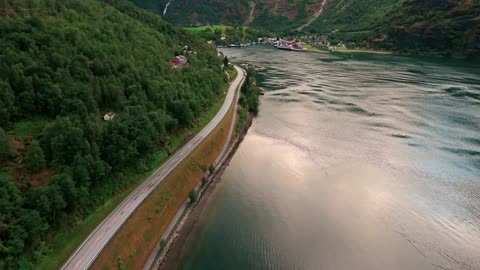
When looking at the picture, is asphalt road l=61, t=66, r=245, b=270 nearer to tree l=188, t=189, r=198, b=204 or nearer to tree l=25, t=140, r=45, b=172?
tree l=188, t=189, r=198, b=204

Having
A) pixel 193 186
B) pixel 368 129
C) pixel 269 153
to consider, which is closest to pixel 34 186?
pixel 193 186

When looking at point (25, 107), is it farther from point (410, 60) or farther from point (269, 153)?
point (410, 60)

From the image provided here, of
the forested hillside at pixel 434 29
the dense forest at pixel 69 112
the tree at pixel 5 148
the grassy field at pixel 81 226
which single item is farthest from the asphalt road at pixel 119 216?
the forested hillside at pixel 434 29

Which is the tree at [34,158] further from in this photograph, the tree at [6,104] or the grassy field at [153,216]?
the grassy field at [153,216]

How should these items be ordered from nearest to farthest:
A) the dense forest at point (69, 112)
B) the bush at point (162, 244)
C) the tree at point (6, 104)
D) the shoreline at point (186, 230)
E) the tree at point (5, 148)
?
the dense forest at point (69, 112) → the tree at point (5, 148) → the shoreline at point (186, 230) → the bush at point (162, 244) → the tree at point (6, 104)

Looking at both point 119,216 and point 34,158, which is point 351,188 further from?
point 34,158

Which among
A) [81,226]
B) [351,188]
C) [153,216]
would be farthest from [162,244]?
[351,188]
